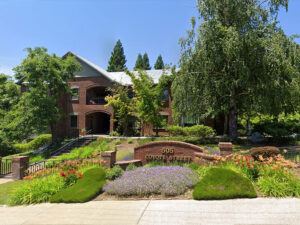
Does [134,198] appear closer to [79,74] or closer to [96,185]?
[96,185]

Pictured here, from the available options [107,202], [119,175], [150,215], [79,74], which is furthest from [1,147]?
[150,215]

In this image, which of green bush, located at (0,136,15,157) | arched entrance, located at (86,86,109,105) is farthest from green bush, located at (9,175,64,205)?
green bush, located at (0,136,15,157)

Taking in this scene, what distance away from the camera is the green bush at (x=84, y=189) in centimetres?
640

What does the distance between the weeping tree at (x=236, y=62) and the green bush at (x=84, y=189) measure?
9.47 meters

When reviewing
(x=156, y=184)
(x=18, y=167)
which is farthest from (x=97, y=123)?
(x=156, y=184)

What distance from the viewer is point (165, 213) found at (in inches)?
198

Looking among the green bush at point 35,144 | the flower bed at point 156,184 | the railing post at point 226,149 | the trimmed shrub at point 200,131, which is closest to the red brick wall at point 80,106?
the green bush at point 35,144

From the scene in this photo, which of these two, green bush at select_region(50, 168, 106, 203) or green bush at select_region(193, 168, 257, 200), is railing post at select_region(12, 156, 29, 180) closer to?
green bush at select_region(50, 168, 106, 203)

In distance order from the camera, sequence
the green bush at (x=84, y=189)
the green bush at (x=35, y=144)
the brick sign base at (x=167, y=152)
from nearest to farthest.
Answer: the green bush at (x=84, y=189) → the brick sign base at (x=167, y=152) → the green bush at (x=35, y=144)

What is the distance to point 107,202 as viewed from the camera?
244 inches

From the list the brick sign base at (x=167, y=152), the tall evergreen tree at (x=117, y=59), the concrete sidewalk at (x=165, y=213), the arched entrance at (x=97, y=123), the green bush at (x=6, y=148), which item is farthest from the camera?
the tall evergreen tree at (x=117, y=59)

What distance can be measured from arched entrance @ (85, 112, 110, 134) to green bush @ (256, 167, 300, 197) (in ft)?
73.0

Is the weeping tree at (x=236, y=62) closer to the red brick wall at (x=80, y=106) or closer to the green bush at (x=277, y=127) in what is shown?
the green bush at (x=277, y=127)

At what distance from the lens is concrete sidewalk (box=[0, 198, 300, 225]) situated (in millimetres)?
4520
